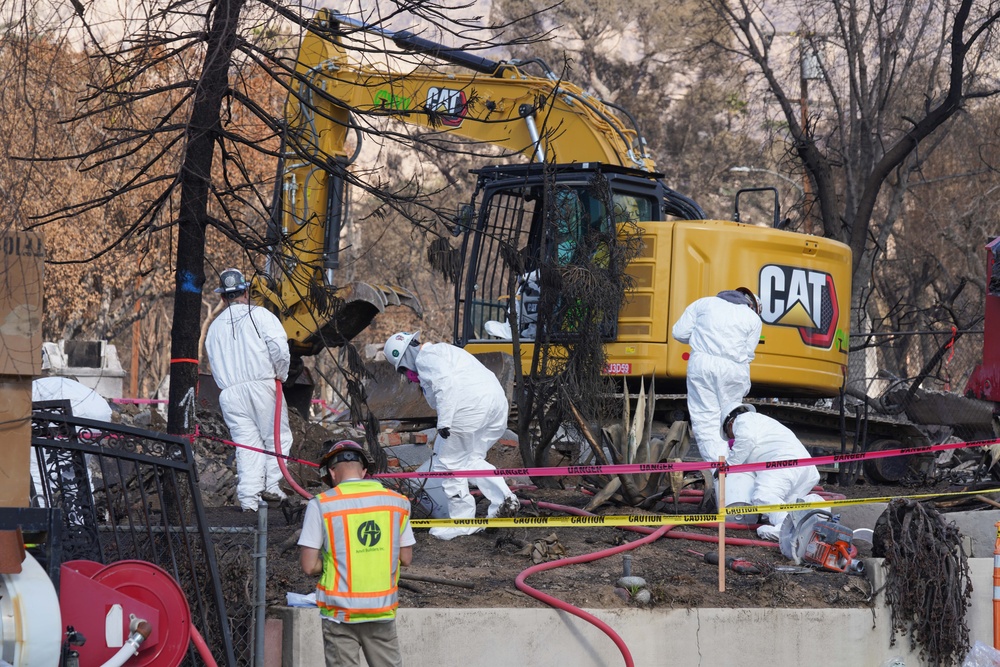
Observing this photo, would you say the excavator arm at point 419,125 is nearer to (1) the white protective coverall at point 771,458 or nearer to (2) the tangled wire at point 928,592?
(1) the white protective coverall at point 771,458

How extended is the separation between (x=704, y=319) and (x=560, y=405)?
1474 millimetres

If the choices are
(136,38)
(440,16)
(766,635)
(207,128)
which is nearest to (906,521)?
(766,635)

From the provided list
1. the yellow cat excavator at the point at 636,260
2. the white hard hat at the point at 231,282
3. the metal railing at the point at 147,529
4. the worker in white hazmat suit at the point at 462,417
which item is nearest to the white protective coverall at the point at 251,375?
the white hard hat at the point at 231,282

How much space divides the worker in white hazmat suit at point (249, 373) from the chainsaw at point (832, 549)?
4145 millimetres

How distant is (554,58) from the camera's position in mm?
43250

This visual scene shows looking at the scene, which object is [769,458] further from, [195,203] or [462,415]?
[195,203]

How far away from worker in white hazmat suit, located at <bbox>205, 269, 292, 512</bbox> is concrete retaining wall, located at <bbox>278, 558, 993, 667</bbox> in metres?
3.32

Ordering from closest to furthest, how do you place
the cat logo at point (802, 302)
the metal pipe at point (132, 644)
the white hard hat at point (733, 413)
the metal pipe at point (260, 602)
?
1. the metal pipe at point (132, 644)
2. the metal pipe at point (260, 602)
3. the white hard hat at point (733, 413)
4. the cat logo at point (802, 302)

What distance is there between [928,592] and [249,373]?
5.30 m

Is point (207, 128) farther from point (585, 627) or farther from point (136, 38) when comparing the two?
point (585, 627)

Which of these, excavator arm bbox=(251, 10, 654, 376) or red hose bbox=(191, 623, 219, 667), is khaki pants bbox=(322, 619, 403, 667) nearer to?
red hose bbox=(191, 623, 219, 667)

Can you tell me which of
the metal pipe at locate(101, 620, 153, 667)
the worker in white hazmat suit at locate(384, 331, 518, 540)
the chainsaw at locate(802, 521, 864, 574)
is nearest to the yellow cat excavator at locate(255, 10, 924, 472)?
the worker in white hazmat suit at locate(384, 331, 518, 540)

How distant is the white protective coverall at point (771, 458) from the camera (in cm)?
984

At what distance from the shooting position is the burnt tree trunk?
7336 mm
